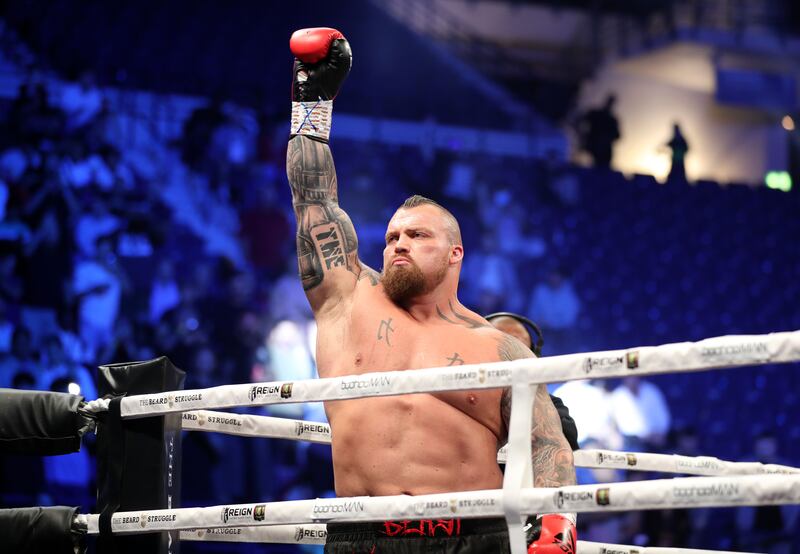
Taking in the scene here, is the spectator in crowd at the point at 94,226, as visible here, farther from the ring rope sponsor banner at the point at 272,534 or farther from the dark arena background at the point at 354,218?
the ring rope sponsor banner at the point at 272,534

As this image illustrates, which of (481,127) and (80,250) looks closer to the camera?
(80,250)

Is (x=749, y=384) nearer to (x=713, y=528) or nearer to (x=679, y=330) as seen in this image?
(x=679, y=330)

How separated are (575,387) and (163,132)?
11.7ft

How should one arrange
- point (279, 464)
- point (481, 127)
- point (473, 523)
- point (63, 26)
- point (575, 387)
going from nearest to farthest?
point (473, 523)
point (279, 464)
point (575, 387)
point (63, 26)
point (481, 127)

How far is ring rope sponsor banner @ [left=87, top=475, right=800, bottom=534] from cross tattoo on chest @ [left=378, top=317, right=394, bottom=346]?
568mm

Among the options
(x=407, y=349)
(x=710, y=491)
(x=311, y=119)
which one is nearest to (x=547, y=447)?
(x=407, y=349)

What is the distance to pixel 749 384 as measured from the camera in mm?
8602

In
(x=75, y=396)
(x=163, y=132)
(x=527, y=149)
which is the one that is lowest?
(x=75, y=396)

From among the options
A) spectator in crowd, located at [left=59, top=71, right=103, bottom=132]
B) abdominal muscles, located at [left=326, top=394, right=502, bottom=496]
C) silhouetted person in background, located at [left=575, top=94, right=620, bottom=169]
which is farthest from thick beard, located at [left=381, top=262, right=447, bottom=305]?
silhouetted person in background, located at [left=575, top=94, right=620, bottom=169]

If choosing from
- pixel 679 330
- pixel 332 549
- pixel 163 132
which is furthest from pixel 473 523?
pixel 679 330

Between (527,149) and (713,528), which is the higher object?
(527,149)

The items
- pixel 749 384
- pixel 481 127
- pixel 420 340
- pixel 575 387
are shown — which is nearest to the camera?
pixel 420 340

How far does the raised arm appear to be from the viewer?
8.48 ft

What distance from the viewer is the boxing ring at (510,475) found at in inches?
63.2
